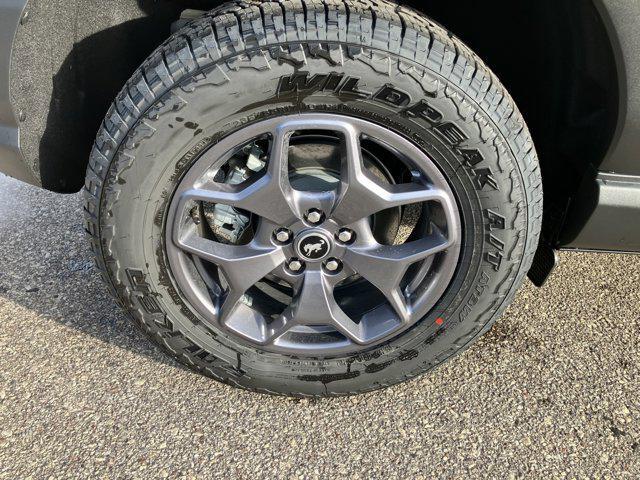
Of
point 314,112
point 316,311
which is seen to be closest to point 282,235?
point 316,311

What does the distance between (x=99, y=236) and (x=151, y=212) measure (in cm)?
21

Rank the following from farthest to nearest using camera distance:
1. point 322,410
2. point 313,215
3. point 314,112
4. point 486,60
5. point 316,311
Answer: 1. point 486,60
2. point 322,410
3. point 316,311
4. point 313,215
5. point 314,112

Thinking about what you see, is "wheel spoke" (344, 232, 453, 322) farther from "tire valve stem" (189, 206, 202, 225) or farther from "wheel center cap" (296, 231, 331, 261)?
"tire valve stem" (189, 206, 202, 225)

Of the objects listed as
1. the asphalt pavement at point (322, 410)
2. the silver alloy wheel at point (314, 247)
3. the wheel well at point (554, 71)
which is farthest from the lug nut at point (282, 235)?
the wheel well at point (554, 71)

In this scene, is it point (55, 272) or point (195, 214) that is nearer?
point (195, 214)

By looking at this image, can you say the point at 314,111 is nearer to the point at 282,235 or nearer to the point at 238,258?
the point at 282,235

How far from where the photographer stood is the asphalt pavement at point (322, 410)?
179cm

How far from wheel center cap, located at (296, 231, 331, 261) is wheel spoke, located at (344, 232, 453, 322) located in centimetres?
8

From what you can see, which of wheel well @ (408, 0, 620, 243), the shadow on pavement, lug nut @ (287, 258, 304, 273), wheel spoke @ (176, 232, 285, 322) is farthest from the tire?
the shadow on pavement

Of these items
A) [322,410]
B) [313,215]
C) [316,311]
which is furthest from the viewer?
[322,410]

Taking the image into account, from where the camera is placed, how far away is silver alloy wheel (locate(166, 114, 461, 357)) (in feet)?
5.32

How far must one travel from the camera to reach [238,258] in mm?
1757

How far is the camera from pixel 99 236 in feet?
5.74

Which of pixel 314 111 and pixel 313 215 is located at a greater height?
pixel 314 111
